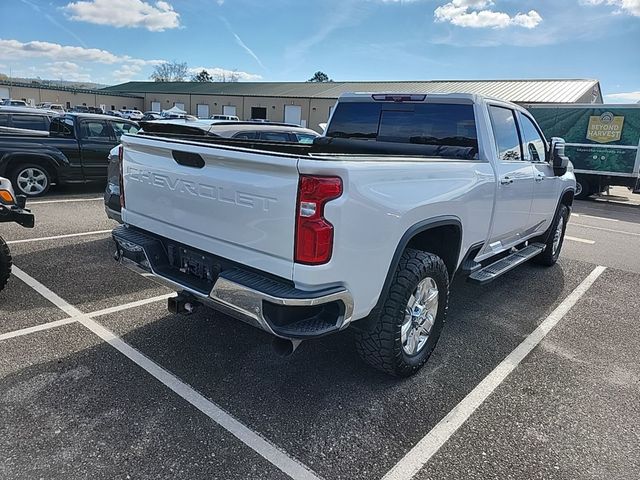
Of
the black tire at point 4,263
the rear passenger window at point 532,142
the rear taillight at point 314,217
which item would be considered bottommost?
the black tire at point 4,263

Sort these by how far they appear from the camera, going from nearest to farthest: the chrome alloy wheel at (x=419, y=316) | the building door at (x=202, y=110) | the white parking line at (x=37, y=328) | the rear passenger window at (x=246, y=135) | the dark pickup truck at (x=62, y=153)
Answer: the chrome alloy wheel at (x=419, y=316), the white parking line at (x=37, y=328), the rear passenger window at (x=246, y=135), the dark pickup truck at (x=62, y=153), the building door at (x=202, y=110)

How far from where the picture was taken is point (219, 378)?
324 centimetres

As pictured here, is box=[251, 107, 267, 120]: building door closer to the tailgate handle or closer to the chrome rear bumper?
Answer: the tailgate handle

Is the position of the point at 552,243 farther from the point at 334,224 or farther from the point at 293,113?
the point at 293,113

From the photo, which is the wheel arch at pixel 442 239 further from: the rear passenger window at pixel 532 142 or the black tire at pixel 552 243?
the black tire at pixel 552 243

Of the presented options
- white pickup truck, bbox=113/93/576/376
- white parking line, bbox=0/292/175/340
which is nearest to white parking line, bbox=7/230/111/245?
white parking line, bbox=0/292/175/340

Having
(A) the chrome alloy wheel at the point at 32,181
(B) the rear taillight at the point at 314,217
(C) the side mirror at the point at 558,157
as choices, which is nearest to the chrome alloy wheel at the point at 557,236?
(C) the side mirror at the point at 558,157

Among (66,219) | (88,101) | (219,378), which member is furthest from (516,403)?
(88,101)

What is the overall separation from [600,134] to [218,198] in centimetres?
1560

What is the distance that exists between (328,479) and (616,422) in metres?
1.98

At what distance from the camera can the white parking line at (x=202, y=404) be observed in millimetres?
2465

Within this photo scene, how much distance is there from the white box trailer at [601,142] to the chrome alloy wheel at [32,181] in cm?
1471

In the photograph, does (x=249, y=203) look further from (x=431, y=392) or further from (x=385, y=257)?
(x=431, y=392)

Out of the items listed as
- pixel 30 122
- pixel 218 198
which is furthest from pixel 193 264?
pixel 30 122
